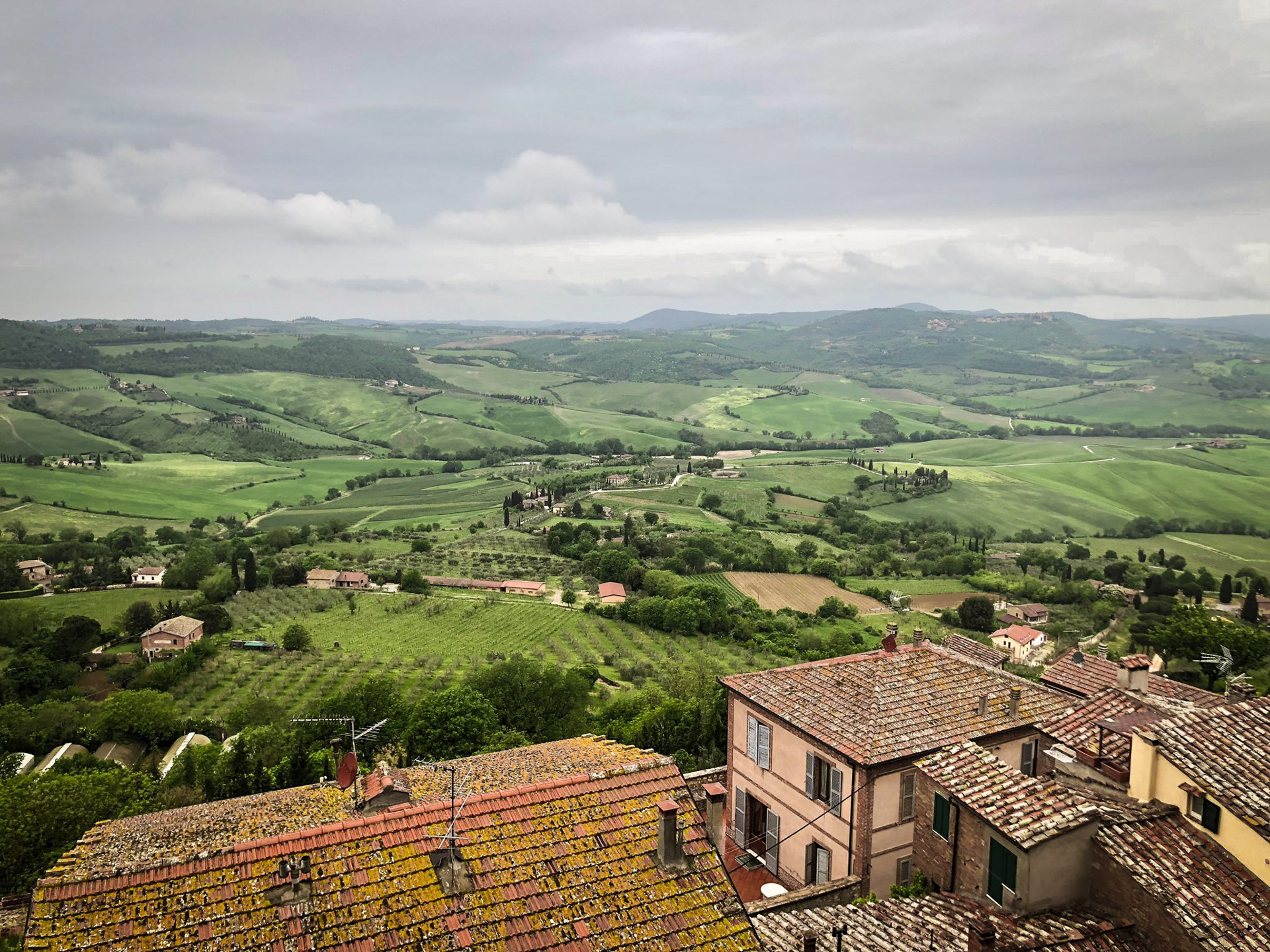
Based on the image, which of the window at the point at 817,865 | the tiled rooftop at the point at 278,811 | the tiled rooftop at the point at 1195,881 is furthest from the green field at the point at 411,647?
the tiled rooftop at the point at 1195,881

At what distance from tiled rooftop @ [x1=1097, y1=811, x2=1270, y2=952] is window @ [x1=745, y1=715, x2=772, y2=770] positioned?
26.6 feet

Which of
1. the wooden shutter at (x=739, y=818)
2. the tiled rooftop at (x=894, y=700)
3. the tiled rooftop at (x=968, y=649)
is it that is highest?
the tiled rooftop at (x=894, y=700)

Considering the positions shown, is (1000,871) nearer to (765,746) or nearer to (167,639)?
(765,746)

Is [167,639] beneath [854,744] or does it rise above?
beneath

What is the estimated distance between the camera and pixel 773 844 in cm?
1888

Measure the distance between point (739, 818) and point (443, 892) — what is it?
11.7 meters

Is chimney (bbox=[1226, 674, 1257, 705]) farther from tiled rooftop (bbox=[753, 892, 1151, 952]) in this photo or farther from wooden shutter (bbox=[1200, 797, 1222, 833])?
tiled rooftop (bbox=[753, 892, 1151, 952])

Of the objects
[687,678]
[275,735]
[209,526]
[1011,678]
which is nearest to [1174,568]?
[687,678]

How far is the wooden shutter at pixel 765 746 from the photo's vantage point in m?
19.1

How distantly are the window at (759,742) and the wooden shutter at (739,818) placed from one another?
0.99 metres

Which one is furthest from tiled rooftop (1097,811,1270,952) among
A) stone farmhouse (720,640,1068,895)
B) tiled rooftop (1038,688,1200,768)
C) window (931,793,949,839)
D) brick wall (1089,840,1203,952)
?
stone farmhouse (720,640,1068,895)

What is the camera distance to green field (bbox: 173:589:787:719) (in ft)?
164

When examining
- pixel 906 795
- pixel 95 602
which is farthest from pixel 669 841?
pixel 95 602

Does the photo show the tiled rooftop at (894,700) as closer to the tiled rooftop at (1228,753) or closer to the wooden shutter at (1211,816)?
the tiled rooftop at (1228,753)
